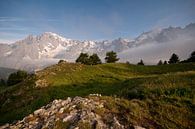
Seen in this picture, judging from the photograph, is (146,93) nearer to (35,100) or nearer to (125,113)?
(125,113)

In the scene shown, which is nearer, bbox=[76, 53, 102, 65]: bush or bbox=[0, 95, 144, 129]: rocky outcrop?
bbox=[0, 95, 144, 129]: rocky outcrop

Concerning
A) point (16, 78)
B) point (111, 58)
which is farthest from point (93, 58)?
point (16, 78)

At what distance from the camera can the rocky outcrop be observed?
48.8 ft

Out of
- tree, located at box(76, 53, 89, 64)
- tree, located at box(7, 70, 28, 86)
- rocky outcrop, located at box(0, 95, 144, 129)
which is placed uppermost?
tree, located at box(76, 53, 89, 64)

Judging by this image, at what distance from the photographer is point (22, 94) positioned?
45.0 m

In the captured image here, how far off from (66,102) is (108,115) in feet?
12.3

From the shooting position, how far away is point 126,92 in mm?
21188

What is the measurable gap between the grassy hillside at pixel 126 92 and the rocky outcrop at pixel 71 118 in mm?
1158

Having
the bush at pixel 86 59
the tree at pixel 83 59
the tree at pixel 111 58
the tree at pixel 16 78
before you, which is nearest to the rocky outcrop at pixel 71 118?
the tree at pixel 83 59

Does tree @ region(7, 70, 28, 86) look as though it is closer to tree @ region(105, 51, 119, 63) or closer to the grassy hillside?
tree @ region(105, 51, 119, 63)

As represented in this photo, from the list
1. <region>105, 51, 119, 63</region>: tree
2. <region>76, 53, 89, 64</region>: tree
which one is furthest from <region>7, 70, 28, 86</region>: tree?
<region>105, 51, 119, 63</region>: tree

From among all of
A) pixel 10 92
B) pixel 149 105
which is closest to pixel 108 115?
pixel 149 105

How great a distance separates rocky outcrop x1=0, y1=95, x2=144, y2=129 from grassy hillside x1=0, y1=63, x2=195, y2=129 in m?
1.16

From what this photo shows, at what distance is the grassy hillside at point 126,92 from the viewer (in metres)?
15.8
